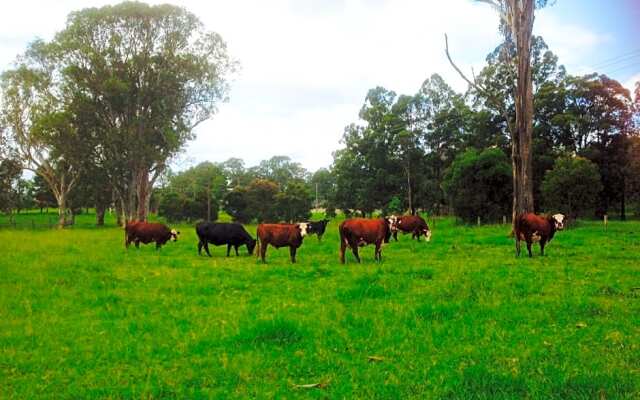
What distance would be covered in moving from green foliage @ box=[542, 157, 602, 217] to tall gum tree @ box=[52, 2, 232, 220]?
26.6 meters

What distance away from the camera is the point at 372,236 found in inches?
625

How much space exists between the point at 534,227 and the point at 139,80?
109ft

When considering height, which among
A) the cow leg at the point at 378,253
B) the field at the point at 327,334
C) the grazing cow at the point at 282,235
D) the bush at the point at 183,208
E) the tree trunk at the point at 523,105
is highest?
the tree trunk at the point at 523,105

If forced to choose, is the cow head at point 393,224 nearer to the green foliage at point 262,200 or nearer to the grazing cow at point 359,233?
the grazing cow at point 359,233

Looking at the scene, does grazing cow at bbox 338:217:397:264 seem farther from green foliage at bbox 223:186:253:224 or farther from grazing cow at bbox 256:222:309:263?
green foliage at bbox 223:186:253:224

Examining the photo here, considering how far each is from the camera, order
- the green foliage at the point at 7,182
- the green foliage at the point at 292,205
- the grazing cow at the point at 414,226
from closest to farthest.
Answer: the grazing cow at the point at 414,226 < the green foliage at the point at 7,182 < the green foliage at the point at 292,205

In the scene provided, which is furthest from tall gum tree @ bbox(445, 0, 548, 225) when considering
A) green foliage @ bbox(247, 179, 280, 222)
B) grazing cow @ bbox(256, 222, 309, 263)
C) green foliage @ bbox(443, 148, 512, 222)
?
green foliage @ bbox(247, 179, 280, 222)

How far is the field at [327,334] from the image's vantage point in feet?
16.6

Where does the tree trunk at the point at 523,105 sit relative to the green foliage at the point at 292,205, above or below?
above

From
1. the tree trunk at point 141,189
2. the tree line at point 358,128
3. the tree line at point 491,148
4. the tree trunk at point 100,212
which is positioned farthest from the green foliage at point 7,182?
the tree line at point 491,148

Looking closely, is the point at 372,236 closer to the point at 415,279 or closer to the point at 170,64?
the point at 415,279

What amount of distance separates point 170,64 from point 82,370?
3694 centimetres

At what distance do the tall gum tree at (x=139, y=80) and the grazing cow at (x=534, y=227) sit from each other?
98.0 ft

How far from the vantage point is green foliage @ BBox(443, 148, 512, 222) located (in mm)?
38703
